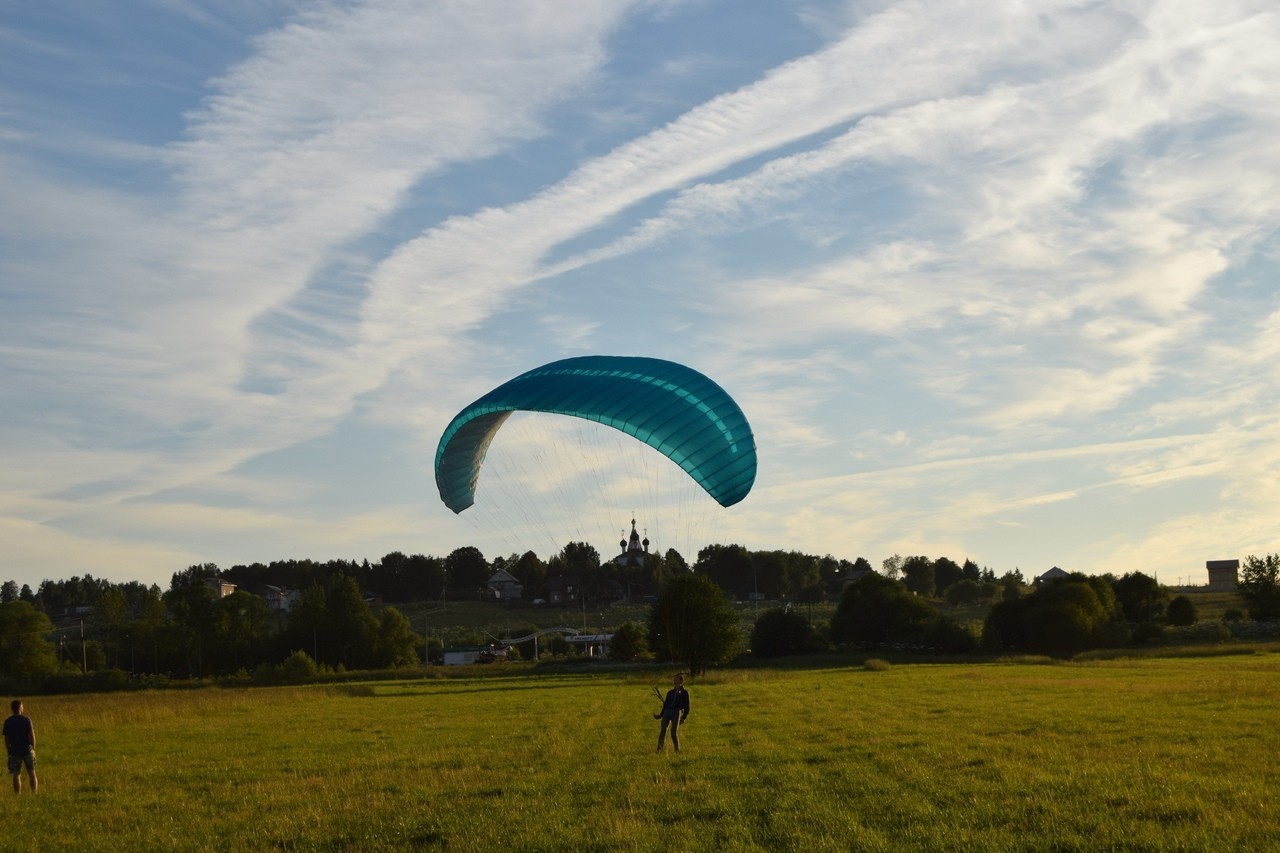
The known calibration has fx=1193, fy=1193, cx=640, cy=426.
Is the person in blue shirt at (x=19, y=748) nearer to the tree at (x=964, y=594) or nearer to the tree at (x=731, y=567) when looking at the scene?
the tree at (x=964, y=594)

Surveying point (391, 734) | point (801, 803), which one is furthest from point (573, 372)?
point (801, 803)

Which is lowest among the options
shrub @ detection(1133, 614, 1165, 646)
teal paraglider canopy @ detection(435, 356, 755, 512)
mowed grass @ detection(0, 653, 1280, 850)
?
shrub @ detection(1133, 614, 1165, 646)

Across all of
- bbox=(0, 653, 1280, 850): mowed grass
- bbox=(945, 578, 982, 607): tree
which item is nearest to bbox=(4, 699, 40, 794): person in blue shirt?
Answer: bbox=(0, 653, 1280, 850): mowed grass

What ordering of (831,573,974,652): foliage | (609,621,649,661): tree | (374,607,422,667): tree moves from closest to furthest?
(609,621,649,661): tree → (831,573,974,652): foliage → (374,607,422,667): tree

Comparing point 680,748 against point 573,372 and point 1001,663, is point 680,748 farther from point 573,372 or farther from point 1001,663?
point 1001,663

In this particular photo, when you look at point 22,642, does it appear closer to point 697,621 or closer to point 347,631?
point 347,631

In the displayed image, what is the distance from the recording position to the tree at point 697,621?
60.2 metres

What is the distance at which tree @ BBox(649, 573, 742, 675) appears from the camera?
60.2 meters

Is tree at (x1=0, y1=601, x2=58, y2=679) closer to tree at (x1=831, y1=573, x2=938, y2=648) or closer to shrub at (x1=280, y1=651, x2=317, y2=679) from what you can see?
shrub at (x1=280, y1=651, x2=317, y2=679)

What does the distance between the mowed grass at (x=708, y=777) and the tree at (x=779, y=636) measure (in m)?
49.2

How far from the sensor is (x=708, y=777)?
1761cm

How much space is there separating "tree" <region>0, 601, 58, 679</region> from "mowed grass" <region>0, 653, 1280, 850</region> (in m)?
56.6

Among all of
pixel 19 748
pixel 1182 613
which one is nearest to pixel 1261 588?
pixel 1182 613

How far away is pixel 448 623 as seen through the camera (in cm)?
14738
